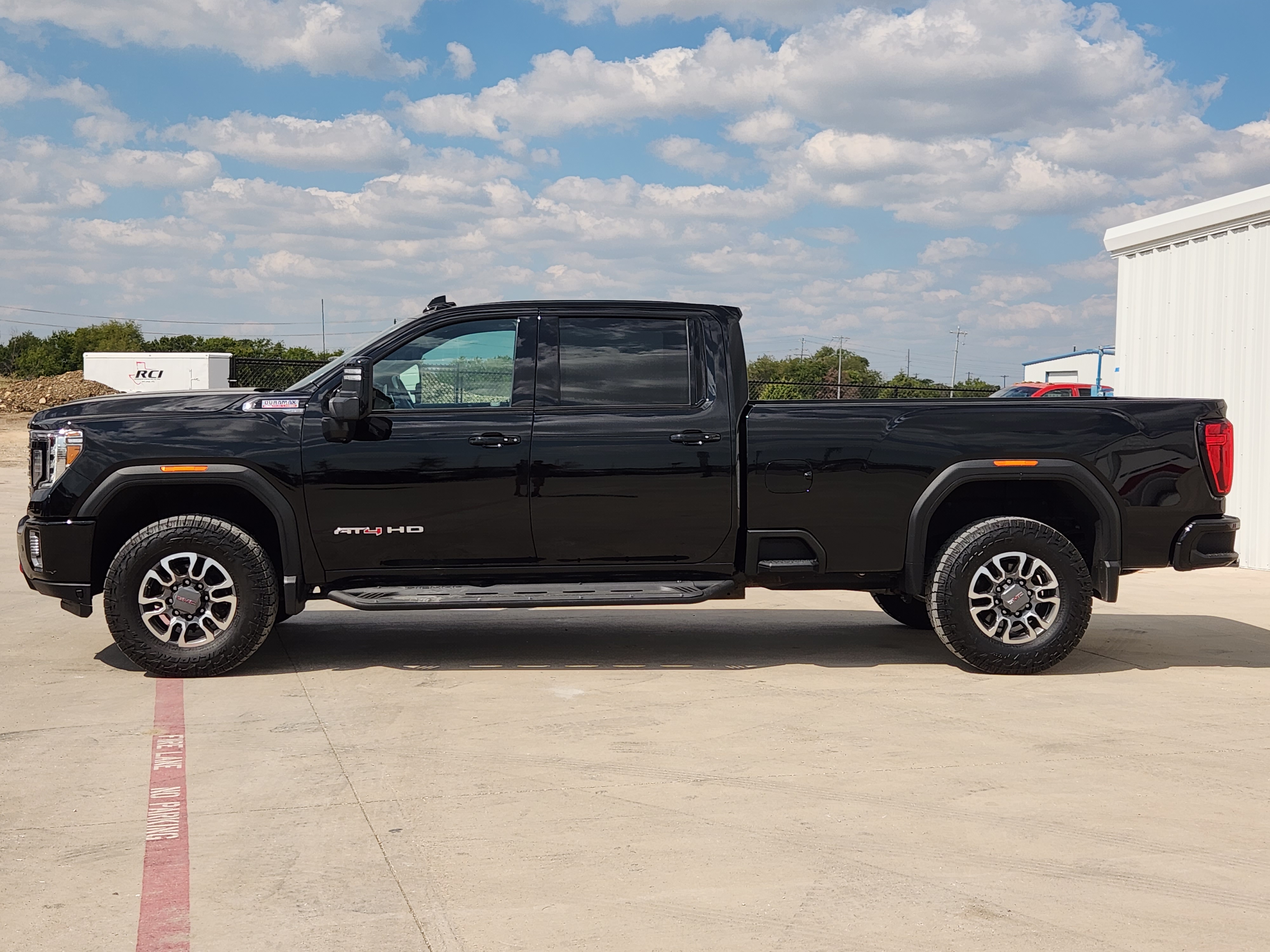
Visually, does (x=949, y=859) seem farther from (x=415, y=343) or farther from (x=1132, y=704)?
(x=415, y=343)

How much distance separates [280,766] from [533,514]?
218cm

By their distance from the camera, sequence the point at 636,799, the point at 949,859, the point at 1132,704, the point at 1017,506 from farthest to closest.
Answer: the point at 1017,506
the point at 1132,704
the point at 636,799
the point at 949,859

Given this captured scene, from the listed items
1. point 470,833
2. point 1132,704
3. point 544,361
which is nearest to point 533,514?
point 544,361

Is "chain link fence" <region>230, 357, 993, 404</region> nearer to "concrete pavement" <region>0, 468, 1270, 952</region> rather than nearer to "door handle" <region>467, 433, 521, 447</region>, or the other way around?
"door handle" <region>467, 433, 521, 447</region>

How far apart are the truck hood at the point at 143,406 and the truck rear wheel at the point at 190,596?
2.02 feet

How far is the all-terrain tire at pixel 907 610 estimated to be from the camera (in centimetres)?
877

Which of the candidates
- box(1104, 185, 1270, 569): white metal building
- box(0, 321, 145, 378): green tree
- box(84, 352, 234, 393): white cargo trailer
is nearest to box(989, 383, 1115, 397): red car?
box(1104, 185, 1270, 569): white metal building

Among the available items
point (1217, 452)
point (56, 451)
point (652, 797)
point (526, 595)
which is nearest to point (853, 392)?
point (1217, 452)

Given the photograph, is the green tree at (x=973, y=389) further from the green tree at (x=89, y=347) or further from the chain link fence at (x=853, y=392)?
the green tree at (x=89, y=347)

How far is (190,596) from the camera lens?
6.80 metres

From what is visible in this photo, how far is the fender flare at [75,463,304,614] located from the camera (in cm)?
679

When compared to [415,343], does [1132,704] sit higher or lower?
lower

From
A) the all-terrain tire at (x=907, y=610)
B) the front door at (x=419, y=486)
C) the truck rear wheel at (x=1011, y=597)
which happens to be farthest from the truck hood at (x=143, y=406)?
the all-terrain tire at (x=907, y=610)

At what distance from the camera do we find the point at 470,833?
4371mm
